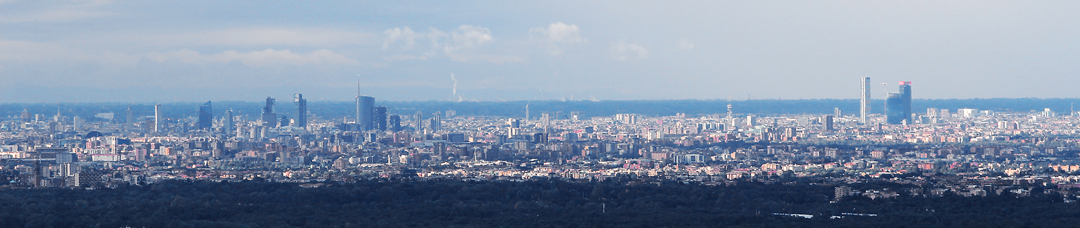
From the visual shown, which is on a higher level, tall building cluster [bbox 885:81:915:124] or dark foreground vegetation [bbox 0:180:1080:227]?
tall building cluster [bbox 885:81:915:124]

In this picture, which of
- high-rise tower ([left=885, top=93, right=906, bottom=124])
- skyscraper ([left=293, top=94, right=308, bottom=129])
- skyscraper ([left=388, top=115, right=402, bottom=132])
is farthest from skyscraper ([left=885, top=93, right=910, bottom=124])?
skyscraper ([left=293, top=94, right=308, bottom=129])

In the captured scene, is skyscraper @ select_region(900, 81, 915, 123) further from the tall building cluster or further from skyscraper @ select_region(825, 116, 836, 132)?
skyscraper @ select_region(825, 116, 836, 132)

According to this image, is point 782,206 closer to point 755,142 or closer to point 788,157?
point 788,157

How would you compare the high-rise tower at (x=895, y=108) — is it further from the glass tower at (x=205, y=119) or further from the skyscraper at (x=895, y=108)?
the glass tower at (x=205, y=119)

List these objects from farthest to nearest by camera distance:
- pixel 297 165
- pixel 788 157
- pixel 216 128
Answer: pixel 216 128 → pixel 788 157 → pixel 297 165

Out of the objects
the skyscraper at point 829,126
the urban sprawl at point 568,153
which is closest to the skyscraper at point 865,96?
the urban sprawl at point 568,153

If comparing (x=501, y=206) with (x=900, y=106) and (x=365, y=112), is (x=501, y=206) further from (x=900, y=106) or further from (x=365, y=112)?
(x=900, y=106)

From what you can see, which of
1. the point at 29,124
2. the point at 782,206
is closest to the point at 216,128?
the point at 29,124

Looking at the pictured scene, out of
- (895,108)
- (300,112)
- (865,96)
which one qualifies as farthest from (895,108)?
(300,112)
